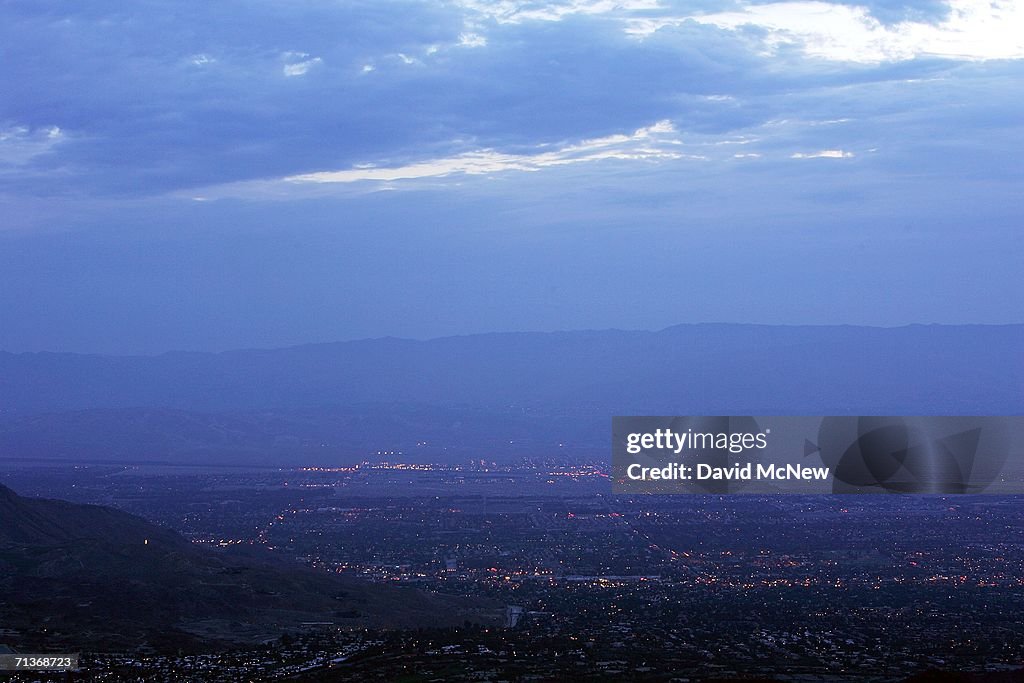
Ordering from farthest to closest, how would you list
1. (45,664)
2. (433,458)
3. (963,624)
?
1. (433,458)
2. (963,624)
3. (45,664)

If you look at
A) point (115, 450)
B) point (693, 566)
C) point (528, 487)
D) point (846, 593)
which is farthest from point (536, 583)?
point (115, 450)

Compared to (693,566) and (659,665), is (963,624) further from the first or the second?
(693,566)

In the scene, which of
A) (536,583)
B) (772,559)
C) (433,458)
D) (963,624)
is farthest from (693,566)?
(433,458)

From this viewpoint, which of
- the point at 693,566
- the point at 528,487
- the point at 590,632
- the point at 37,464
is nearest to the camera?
the point at 590,632

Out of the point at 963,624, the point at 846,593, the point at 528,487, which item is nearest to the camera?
the point at 963,624

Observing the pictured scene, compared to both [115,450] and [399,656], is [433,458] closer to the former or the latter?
[115,450]

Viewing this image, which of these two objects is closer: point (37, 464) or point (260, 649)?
point (260, 649)
